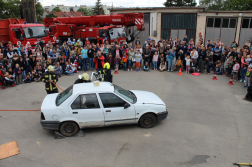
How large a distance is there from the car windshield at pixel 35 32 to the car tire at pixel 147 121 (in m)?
12.8

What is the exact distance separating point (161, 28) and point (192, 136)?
1878cm

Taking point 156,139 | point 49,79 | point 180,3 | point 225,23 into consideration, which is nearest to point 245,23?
point 225,23

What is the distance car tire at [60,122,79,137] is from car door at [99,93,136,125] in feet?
3.26

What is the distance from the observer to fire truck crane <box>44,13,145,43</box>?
55.8 feet

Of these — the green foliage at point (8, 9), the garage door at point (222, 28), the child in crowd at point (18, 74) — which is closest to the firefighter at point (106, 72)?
the child in crowd at point (18, 74)

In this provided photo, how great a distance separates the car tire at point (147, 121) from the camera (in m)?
6.77

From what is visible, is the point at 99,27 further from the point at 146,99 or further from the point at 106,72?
the point at 146,99

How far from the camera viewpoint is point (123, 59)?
14562 millimetres

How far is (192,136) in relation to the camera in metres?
6.43

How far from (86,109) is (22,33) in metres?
12.1

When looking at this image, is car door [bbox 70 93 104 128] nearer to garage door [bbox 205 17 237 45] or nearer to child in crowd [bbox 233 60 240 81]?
child in crowd [bbox 233 60 240 81]

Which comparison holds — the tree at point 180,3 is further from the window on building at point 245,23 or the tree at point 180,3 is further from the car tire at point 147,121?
the car tire at point 147,121

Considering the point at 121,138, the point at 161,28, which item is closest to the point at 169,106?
the point at 121,138

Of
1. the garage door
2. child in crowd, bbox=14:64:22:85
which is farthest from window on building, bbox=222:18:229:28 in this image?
child in crowd, bbox=14:64:22:85
